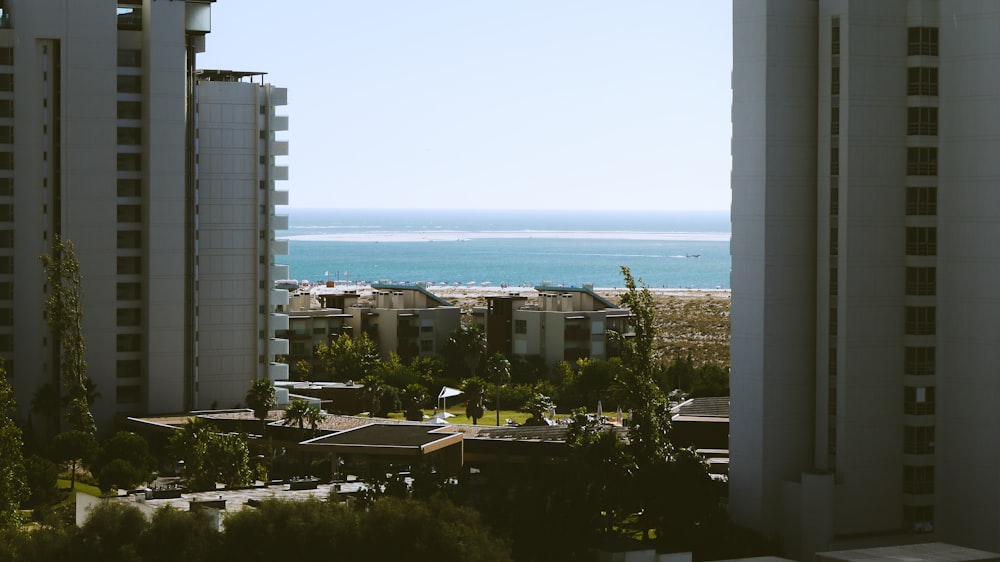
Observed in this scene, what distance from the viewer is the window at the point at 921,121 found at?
60.7 m

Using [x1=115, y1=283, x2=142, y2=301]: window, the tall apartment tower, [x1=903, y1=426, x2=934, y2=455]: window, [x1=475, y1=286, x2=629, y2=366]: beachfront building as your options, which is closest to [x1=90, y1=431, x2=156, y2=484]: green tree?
the tall apartment tower

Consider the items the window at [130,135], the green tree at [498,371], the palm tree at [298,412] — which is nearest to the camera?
the palm tree at [298,412]

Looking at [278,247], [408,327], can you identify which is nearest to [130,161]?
[278,247]

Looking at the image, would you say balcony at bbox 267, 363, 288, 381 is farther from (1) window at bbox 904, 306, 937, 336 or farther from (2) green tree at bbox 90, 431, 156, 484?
(1) window at bbox 904, 306, 937, 336

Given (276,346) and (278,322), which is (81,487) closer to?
(276,346)

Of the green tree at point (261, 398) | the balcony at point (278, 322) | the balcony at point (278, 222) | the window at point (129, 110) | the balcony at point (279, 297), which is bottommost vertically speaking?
the green tree at point (261, 398)

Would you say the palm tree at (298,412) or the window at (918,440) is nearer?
the window at (918,440)

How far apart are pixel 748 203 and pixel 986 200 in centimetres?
898

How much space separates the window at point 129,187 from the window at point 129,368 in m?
9.64

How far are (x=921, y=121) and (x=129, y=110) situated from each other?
48.4 m

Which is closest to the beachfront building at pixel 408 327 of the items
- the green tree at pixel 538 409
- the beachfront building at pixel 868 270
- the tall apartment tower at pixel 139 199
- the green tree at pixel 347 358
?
the green tree at pixel 347 358

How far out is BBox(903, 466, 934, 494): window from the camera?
61.3 meters

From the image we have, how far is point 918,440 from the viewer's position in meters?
61.2

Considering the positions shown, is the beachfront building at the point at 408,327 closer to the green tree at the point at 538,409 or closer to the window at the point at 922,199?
the green tree at the point at 538,409
